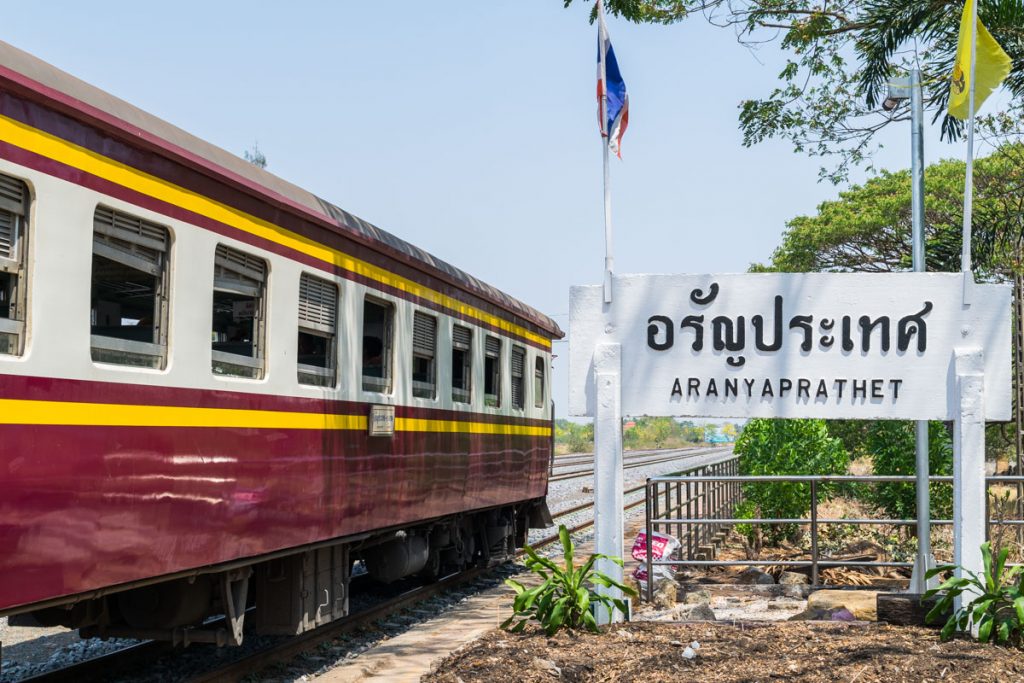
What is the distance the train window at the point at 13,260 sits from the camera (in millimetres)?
5020

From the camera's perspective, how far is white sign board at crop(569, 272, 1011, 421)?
307 inches

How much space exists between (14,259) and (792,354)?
508cm

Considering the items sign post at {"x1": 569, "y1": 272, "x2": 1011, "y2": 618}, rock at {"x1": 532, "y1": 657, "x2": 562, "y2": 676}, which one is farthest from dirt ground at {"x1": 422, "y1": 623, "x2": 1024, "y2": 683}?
sign post at {"x1": 569, "y1": 272, "x2": 1011, "y2": 618}

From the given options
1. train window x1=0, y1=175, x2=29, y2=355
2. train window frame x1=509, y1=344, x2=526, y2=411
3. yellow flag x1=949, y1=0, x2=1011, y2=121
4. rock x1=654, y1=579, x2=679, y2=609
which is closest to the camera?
train window x1=0, y1=175, x2=29, y2=355

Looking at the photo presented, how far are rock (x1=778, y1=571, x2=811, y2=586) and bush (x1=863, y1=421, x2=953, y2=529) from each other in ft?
11.5

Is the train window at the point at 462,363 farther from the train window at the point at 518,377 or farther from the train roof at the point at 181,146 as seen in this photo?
the train window at the point at 518,377

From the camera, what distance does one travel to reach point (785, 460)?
1606 cm

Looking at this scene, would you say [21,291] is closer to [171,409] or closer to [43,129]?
[43,129]

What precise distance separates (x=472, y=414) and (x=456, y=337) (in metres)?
0.84

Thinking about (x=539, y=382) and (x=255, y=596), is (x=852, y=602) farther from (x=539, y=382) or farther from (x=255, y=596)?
(x=539, y=382)

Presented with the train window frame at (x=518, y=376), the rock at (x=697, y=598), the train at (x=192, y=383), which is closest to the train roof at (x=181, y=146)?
the train at (x=192, y=383)

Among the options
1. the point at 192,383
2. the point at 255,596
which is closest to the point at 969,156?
the point at 192,383

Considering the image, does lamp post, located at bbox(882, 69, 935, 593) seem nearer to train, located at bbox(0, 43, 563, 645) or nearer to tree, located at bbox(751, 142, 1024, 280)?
train, located at bbox(0, 43, 563, 645)

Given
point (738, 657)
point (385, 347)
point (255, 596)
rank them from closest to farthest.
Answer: point (738, 657) → point (255, 596) → point (385, 347)
